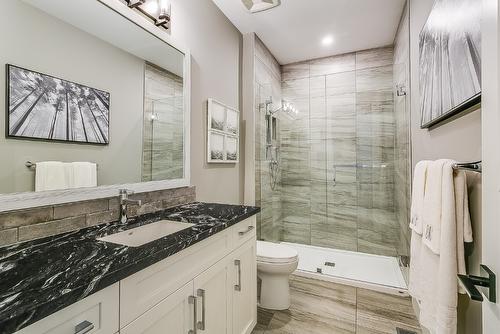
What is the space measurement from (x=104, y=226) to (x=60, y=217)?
0.20m

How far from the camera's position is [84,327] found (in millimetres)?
634

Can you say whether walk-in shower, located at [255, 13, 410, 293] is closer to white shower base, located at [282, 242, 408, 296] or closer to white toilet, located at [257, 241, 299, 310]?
white shower base, located at [282, 242, 408, 296]

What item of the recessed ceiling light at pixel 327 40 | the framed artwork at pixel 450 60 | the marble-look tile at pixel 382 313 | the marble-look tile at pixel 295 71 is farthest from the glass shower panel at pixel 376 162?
the framed artwork at pixel 450 60

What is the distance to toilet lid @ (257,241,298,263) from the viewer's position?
1961 mm

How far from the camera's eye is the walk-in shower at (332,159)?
3.00 m

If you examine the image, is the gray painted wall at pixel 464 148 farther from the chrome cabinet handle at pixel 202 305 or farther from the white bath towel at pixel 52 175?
the white bath towel at pixel 52 175

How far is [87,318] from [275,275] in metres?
1.59

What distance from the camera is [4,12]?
940mm

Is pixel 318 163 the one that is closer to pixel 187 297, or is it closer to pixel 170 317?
pixel 187 297

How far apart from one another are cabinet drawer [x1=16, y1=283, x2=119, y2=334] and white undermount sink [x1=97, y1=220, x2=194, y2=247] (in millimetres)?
440

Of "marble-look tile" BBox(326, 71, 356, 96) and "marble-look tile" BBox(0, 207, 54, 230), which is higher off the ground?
"marble-look tile" BBox(326, 71, 356, 96)

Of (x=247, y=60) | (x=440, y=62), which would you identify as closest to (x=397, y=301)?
(x=440, y=62)

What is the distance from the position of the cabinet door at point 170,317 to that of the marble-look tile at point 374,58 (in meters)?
3.36

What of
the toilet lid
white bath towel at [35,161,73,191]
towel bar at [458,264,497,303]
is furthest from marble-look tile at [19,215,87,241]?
towel bar at [458,264,497,303]
